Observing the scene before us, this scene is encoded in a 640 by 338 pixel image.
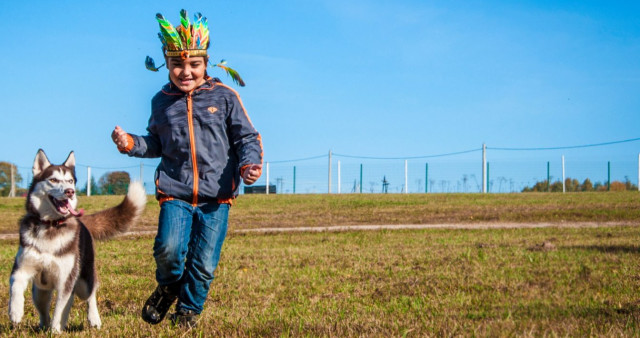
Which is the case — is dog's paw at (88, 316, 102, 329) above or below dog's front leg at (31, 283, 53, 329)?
below

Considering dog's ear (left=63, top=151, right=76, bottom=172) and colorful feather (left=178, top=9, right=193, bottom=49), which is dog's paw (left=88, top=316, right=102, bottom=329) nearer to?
dog's ear (left=63, top=151, right=76, bottom=172)

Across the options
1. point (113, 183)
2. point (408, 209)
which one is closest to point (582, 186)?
point (408, 209)

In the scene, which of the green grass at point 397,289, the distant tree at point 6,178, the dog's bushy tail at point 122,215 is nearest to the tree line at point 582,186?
the green grass at point 397,289

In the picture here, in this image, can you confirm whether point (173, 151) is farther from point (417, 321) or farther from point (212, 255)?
point (417, 321)

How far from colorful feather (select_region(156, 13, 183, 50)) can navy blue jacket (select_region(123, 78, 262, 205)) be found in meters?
0.31

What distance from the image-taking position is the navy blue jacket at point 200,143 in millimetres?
4691

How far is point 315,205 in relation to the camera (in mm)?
23656

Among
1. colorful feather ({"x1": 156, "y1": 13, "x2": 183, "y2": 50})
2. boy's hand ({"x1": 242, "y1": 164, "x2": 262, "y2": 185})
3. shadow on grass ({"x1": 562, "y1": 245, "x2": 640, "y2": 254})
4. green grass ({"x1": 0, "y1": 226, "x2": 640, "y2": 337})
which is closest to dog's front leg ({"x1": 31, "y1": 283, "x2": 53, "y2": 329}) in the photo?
green grass ({"x1": 0, "y1": 226, "x2": 640, "y2": 337})

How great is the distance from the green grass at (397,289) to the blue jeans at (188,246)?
28cm

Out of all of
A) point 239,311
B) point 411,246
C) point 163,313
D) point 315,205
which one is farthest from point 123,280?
point 315,205

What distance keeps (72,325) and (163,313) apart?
0.80 m

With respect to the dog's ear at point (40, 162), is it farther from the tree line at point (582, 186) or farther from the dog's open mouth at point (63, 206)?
the tree line at point (582, 186)

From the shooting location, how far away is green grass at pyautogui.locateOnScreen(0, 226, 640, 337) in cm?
475

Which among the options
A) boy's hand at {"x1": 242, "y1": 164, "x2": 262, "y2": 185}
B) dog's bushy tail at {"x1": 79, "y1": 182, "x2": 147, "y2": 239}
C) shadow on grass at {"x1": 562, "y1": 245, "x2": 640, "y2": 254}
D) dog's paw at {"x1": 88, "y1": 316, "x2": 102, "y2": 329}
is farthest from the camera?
shadow on grass at {"x1": 562, "y1": 245, "x2": 640, "y2": 254}
